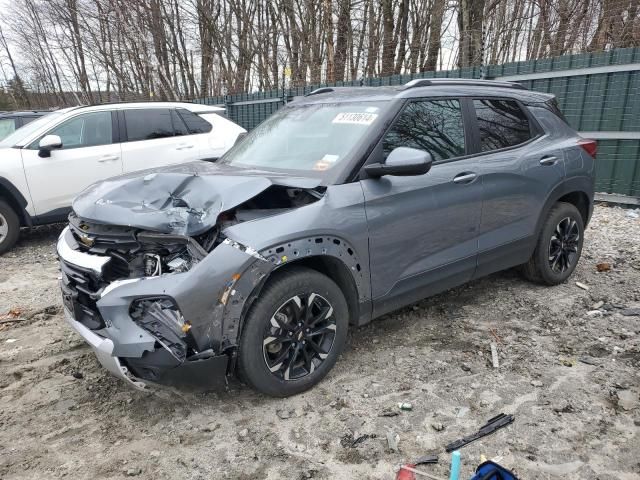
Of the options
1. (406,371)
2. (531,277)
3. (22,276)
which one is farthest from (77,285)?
(531,277)

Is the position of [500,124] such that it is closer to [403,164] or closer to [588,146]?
[588,146]

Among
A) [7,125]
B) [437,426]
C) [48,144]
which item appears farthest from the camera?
[7,125]

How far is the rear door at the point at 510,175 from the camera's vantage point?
3.85 m

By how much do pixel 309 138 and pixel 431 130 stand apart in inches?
36.0

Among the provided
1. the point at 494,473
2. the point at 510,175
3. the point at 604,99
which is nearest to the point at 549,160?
the point at 510,175

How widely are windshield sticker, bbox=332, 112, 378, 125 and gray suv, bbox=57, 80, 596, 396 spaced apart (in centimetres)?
1

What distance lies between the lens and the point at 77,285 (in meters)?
2.88

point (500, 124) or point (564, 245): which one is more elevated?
point (500, 124)

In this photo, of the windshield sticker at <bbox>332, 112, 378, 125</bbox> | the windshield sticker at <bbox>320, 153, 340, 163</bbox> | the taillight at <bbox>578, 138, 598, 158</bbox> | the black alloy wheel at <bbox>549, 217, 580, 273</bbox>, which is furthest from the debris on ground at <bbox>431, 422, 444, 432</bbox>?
the taillight at <bbox>578, 138, 598, 158</bbox>

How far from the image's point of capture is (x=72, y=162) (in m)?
6.33

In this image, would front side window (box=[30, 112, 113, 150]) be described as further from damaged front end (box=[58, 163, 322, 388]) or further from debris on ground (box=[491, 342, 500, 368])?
debris on ground (box=[491, 342, 500, 368])

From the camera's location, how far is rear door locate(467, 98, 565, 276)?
3.85 metres

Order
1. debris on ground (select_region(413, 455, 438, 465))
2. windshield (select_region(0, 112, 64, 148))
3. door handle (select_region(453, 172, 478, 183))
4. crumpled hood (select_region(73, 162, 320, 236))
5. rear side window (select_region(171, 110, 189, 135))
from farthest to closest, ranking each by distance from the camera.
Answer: rear side window (select_region(171, 110, 189, 135)) → windshield (select_region(0, 112, 64, 148)) → door handle (select_region(453, 172, 478, 183)) → crumpled hood (select_region(73, 162, 320, 236)) → debris on ground (select_region(413, 455, 438, 465))

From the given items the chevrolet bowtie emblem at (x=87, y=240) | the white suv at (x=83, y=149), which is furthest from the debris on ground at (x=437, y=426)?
the white suv at (x=83, y=149)
